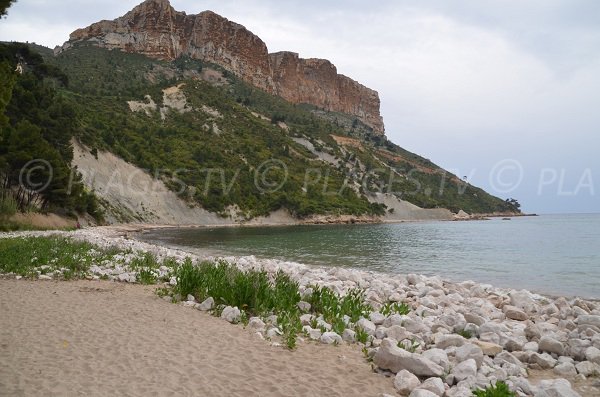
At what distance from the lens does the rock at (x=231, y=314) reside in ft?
27.8

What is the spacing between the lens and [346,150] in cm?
13288

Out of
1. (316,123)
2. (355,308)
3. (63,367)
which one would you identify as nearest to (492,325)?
(355,308)

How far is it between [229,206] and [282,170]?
892 inches

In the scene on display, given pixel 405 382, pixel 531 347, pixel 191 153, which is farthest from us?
pixel 191 153

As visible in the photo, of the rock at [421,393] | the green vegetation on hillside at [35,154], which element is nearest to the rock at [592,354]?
the rock at [421,393]

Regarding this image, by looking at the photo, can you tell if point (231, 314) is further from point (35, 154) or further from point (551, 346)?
point (35, 154)

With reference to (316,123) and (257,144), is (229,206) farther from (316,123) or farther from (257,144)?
(316,123)

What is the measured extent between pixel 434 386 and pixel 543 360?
251 centimetres

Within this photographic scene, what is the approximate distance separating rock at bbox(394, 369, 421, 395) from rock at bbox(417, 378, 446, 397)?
0.45ft

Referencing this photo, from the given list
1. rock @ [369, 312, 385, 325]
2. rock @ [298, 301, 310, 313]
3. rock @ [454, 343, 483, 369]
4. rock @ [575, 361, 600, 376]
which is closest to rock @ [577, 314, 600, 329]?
rock @ [575, 361, 600, 376]

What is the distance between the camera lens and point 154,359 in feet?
19.9

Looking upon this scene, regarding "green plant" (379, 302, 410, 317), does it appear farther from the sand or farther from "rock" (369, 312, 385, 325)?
the sand

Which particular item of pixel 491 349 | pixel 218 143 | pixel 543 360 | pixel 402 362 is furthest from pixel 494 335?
pixel 218 143

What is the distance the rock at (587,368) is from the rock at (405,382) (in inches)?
106
